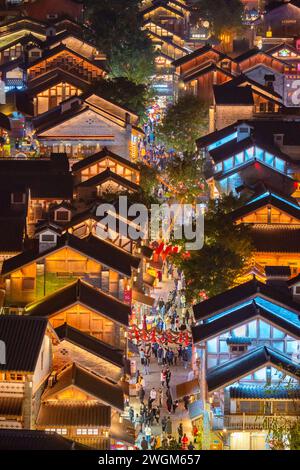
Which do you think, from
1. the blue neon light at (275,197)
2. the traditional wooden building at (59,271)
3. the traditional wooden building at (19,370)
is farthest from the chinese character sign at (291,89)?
the traditional wooden building at (19,370)

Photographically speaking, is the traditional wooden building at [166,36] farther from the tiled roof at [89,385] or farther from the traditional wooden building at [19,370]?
the traditional wooden building at [19,370]

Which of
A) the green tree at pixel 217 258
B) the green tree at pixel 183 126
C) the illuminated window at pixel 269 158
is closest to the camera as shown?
the green tree at pixel 217 258

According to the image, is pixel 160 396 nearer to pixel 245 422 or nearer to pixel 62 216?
pixel 245 422

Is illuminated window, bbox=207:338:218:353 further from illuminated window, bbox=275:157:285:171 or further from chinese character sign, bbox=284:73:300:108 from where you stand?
chinese character sign, bbox=284:73:300:108

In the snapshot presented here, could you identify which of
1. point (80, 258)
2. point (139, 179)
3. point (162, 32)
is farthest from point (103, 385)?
point (162, 32)

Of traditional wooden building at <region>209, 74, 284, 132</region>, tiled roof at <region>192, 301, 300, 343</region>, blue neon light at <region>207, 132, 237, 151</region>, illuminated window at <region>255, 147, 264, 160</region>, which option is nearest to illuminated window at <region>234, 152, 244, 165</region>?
illuminated window at <region>255, 147, 264, 160</region>

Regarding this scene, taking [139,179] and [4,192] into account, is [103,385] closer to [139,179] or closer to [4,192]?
[4,192]
